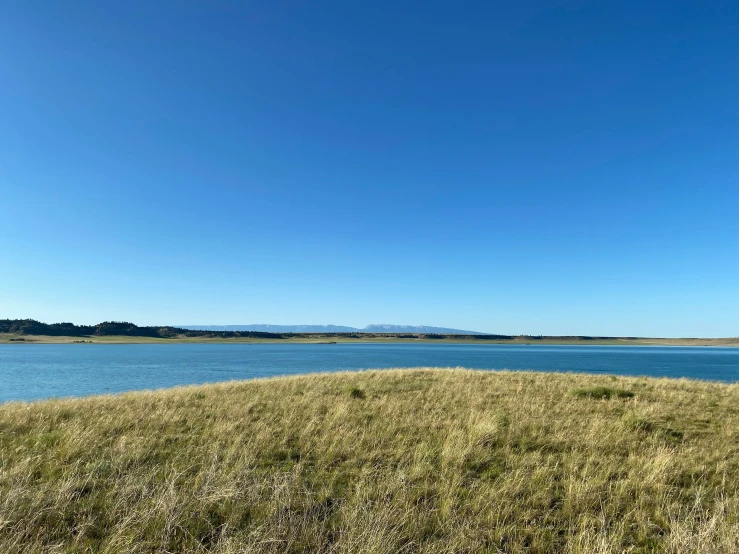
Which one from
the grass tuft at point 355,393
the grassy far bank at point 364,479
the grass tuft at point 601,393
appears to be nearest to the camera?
the grassy far bank at point 364,479

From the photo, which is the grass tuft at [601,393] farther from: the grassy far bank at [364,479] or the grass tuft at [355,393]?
the grass tuft at [355,393]

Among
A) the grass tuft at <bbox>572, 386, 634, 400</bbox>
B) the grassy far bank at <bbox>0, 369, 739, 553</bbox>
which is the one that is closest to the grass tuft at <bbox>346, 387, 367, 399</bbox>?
→ the grassy far bank at <bbox>0, 369, 739, 553</bbox>

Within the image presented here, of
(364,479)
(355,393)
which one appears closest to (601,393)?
(355,393)

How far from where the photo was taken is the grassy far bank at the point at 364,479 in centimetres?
528

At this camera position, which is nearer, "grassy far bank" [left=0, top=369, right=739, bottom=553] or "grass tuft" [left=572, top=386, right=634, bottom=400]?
"grassy far bank" [left=0, top=369, right=739, bottom=553]

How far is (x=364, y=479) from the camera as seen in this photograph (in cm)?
725

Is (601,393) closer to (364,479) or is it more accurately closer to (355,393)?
(355,393)

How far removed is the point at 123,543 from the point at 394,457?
16.4ft

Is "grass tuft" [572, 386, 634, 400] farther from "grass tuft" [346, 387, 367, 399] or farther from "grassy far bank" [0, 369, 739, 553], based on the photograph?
"grass tuft" [346, 387, 367, 399]

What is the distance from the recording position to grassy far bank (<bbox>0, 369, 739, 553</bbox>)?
5281 mm

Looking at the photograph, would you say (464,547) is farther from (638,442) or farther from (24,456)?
(24,456)

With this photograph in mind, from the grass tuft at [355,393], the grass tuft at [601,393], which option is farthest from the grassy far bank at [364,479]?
the grass tuft at [601,393]

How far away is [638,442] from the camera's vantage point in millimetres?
9922

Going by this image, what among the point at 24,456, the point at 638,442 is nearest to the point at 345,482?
the point at 24,456
